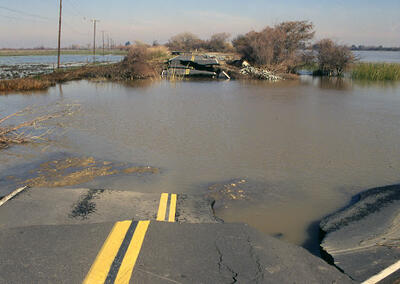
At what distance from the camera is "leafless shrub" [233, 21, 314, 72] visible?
41.4 meters

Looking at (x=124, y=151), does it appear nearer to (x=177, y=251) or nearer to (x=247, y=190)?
(x=247, y=190)

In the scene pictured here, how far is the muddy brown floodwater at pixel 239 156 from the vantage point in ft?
20.5

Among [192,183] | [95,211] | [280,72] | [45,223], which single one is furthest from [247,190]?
[280,72]

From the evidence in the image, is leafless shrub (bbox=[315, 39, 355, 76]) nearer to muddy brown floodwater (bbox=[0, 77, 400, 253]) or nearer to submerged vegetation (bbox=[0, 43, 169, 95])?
submerged vegetation (bbox=[0, 43, 169, 95])

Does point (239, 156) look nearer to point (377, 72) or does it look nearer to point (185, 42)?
point (377, 72)

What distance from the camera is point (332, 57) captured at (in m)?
41.5

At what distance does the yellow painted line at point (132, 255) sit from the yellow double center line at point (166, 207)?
1.53ft

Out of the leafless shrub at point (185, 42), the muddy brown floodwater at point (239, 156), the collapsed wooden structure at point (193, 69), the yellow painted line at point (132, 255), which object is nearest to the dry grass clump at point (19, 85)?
the muddy brown floodwater at point (239, 156)

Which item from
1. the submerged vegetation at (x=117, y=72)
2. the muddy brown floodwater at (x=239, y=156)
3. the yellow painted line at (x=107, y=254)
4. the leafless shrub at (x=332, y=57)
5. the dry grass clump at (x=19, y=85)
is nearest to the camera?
the yellow painted line at (x=107, y=254)

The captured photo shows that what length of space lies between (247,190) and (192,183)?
114 cm

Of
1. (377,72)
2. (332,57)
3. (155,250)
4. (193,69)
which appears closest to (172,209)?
(155,250)

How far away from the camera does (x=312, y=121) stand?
14.1 m

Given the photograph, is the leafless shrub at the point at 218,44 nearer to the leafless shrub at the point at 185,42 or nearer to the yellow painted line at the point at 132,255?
the leafless shrub at the point at 185,42

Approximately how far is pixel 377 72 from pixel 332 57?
7732 mm
